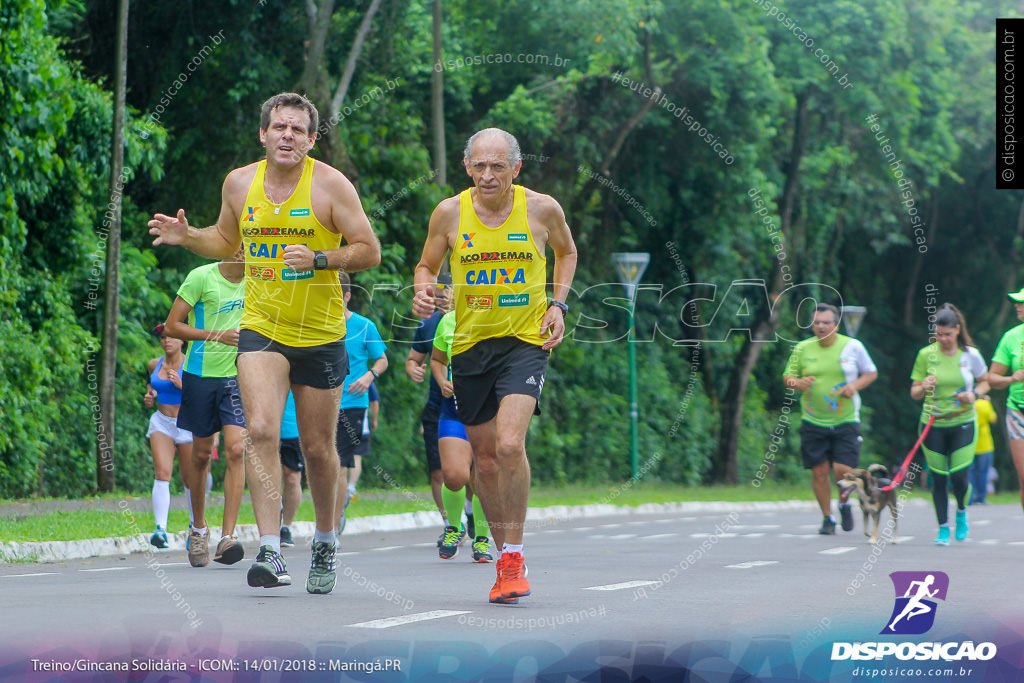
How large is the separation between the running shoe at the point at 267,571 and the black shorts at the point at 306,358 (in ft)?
2.73

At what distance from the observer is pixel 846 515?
1420 centimetres

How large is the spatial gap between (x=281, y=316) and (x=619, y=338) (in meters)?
22.5

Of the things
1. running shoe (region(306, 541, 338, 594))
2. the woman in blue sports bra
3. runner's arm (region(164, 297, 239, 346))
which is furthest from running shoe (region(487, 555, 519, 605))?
the woman in blue sports bra

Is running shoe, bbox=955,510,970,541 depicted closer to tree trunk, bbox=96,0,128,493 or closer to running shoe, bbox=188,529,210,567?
running shoe, bbox=188,529,210,567

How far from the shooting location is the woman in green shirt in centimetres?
1307

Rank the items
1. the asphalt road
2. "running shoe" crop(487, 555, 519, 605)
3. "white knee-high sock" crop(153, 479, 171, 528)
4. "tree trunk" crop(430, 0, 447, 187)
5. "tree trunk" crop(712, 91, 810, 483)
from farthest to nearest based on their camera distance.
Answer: "tree trunk" crop(712, 91, 810, 483)
"tree trunk" crop(430, 0, 447, 187)
"white knee-high sock" crop(153, 479, 171, 528)
"running shoe" crop(487, 555, 519, 605)
the asphalt road

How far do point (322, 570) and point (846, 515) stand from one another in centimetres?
817

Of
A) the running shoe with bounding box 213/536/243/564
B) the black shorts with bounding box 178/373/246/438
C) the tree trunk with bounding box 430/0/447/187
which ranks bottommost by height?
the running shoe with bounding box 213/536/243/564

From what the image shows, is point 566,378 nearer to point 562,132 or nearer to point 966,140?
point 562,132

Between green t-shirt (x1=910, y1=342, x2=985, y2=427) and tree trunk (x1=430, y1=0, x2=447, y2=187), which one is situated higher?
tree trunk (x1=430, y1=0, x2=447, y2=187)

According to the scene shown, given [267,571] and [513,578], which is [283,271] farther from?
[513,578]

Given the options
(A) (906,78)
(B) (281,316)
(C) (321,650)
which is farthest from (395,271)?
(C) (321,650)

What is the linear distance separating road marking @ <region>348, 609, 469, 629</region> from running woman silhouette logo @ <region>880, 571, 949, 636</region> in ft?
6.25

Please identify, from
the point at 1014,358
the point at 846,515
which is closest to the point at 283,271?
the point at 1014,358
